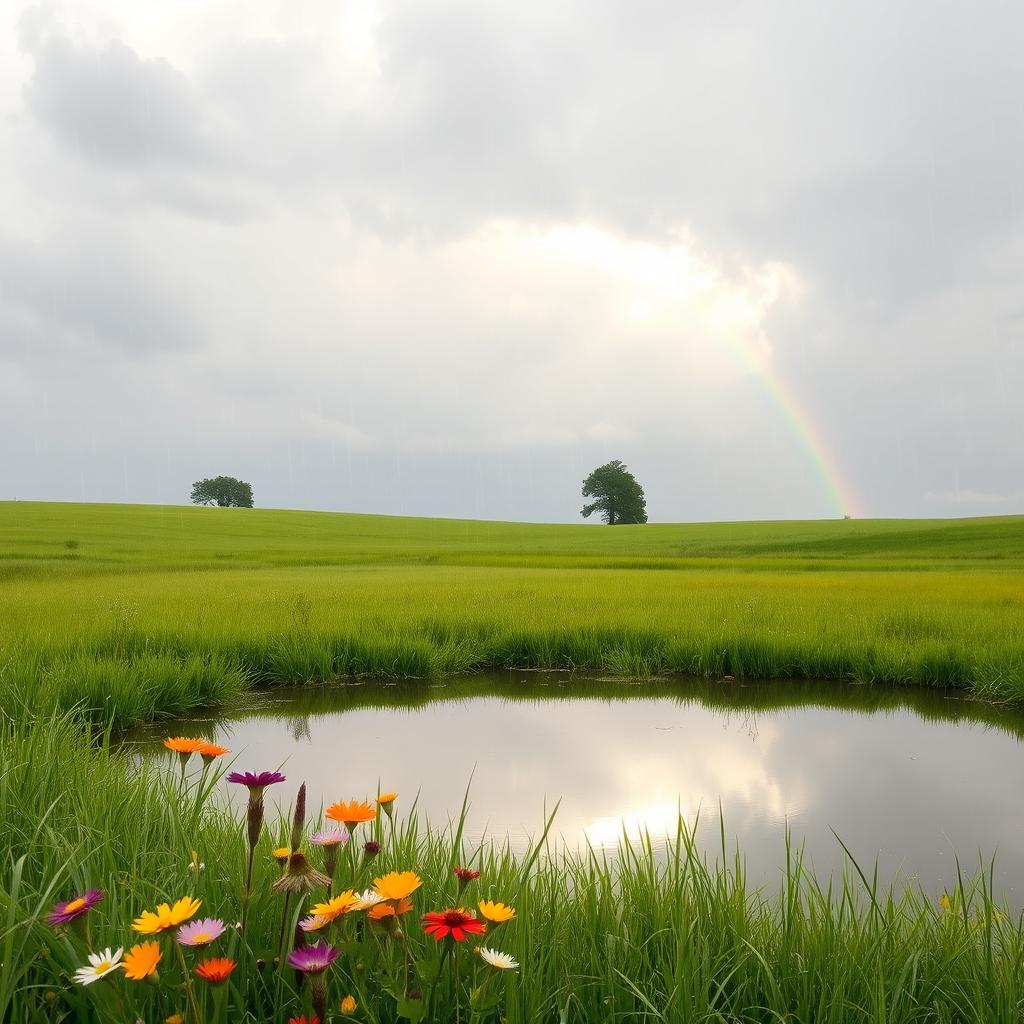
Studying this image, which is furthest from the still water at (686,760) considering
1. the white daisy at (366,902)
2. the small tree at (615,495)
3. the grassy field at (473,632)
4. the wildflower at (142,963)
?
the small tree at (615,495)

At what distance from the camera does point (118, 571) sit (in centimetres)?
1705

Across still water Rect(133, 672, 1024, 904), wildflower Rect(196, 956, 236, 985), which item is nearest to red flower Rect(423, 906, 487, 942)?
wildflower Rect(196, 956, 236, 985)

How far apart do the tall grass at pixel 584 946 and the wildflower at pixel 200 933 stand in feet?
0.95

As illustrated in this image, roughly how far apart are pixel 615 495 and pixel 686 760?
213 ft

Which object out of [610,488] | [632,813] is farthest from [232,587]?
[610,488]

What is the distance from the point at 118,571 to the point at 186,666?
511 inches

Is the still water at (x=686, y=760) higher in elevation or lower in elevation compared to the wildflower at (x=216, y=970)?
lower

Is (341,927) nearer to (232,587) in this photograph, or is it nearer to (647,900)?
(647,900)

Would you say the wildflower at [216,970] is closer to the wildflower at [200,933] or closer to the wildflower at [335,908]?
the wildflower at [200,933]

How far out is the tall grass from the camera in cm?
135

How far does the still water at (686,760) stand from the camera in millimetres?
3088

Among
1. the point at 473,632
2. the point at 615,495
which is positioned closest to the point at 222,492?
the point at 615,495

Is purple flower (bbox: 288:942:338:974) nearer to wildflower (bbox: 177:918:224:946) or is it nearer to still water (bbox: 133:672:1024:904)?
wildflower (bbox: 177:918:224:946)

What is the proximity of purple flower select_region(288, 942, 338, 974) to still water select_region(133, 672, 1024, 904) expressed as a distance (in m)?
1.85
